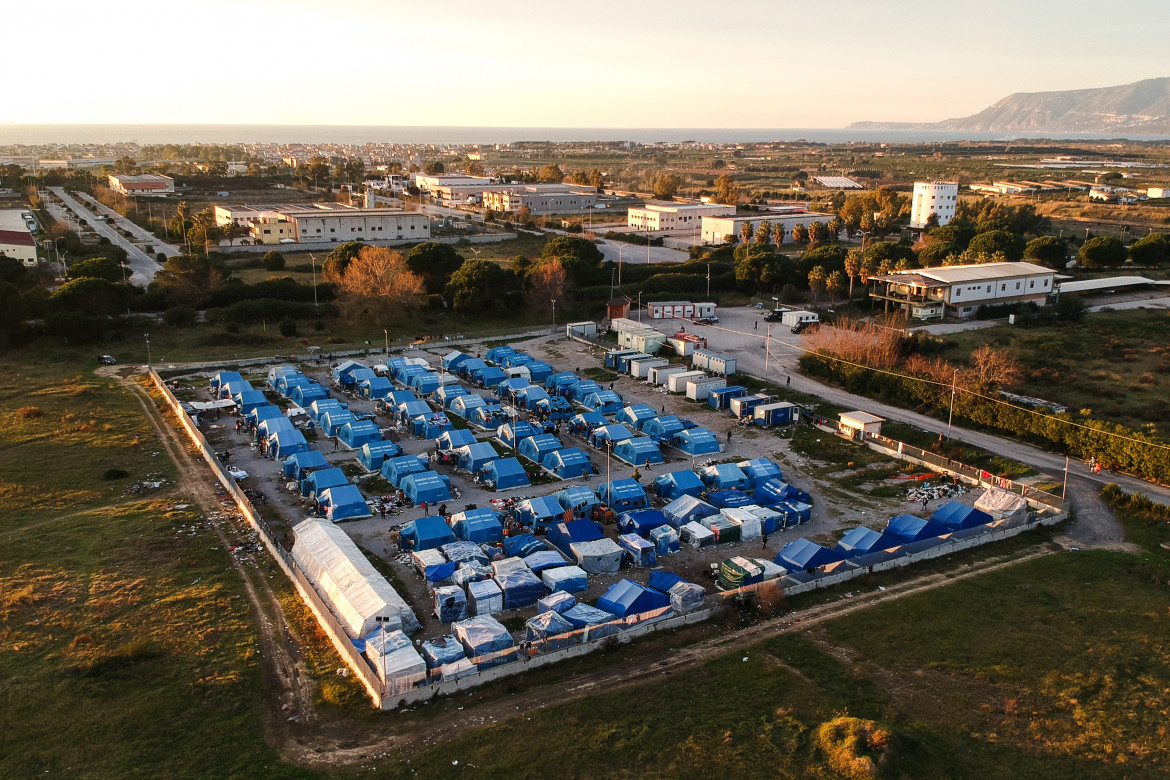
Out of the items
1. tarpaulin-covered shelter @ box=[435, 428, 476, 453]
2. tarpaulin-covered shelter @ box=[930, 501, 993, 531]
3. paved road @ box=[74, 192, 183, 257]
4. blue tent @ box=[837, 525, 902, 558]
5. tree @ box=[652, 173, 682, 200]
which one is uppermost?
tree @ box=[652, 173, 682, 200]

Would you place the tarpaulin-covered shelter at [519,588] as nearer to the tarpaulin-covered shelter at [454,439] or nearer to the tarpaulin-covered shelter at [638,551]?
the tarpaulin-covered shelter at [638,551]

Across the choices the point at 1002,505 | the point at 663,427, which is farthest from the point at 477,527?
the point at 1002,505

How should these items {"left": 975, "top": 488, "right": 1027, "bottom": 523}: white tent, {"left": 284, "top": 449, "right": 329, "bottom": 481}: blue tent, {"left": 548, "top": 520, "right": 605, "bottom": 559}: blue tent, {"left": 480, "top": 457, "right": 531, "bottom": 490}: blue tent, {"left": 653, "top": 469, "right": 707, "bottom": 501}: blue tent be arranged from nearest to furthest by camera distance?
{"left": 548, "top": 520, "right": 605, "bottom": 559}: blue tent
{"left": 975, "top": 488, "right": 1027, "bottom": 523}: white tent
{"left": 653, "top": 469, "right": 707, "bottom": 501}: blue tent
{"left": 480, "top": 457, "right": 531, "bottom": 490}: blue tent
{"left": 284, "top": 449, "right": 329, "bottom": 481}: blue tent

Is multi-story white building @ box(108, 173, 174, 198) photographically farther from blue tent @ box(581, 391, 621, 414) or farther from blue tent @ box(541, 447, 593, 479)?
blue tent @ box(541, 447, 593, 479)

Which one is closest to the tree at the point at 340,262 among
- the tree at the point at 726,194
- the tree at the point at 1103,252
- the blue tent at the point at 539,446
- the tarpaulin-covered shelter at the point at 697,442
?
the blue tent at the point at 539,446

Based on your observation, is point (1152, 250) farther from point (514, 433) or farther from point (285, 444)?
point (285, 444)

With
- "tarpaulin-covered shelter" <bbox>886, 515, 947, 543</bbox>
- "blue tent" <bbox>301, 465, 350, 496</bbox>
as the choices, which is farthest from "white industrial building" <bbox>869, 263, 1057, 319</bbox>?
"blue tent" <bbox>301, 465, 350, 496</bbox>
